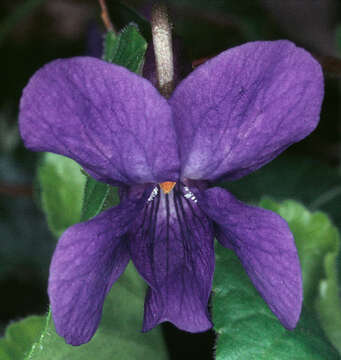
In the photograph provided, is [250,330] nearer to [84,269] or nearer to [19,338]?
[84,269]

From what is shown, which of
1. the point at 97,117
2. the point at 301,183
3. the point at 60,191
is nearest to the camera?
the point at 97,117

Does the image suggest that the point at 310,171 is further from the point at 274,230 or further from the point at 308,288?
the point at 274,230

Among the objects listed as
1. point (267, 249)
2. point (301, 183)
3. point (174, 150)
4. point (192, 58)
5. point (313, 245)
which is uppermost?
point (174, 150)

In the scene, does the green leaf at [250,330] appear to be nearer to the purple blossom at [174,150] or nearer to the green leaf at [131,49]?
the purple blossom at [174,150]

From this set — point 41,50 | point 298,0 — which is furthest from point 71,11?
point 298,0

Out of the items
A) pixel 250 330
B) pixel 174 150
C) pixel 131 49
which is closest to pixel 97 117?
pixel 174 150

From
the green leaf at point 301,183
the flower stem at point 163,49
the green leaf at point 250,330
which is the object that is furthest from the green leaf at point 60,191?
the flower stem at point 163,49

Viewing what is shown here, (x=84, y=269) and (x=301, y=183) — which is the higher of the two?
(x=84, y=269)
